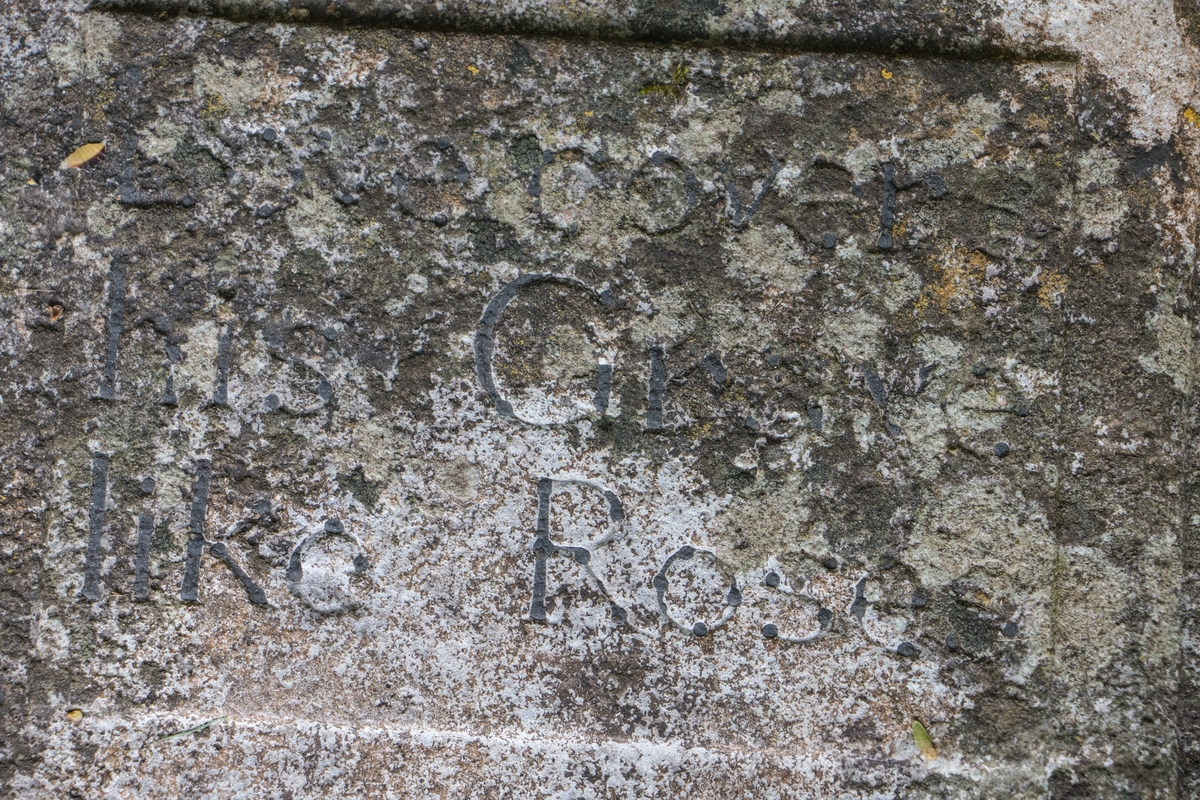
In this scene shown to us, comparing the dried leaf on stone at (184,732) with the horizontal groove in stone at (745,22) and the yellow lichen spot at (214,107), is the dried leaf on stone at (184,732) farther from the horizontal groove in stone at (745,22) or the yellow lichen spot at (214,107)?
the horizontal groove in stone at (745,22)

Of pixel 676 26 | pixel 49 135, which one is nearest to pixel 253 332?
pixel 49 135

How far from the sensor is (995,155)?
4.97 feet

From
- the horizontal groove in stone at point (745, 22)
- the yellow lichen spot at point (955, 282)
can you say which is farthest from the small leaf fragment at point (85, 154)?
the yellow lichen spot at point (955, 282)

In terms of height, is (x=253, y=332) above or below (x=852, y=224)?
below

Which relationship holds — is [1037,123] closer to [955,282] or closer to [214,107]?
[955,282]

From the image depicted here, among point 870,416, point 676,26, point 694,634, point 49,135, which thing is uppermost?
point 676,26

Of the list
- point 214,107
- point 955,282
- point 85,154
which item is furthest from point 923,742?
point 85,154

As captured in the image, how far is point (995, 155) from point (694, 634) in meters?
1.03

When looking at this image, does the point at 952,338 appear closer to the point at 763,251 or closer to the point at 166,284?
the point at 763,251

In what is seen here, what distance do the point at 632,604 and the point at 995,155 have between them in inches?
41.4

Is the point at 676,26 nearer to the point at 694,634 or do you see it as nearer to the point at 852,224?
the point at 852,224

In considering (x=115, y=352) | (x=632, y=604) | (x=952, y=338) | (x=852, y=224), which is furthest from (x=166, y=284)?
(x=952, y=338)

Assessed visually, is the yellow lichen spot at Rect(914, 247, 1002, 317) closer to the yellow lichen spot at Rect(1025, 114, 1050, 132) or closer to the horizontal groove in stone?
the yellow lichen spot at Rect(1025, 114, 1050, 132)

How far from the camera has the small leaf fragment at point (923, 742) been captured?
58.3 inches
